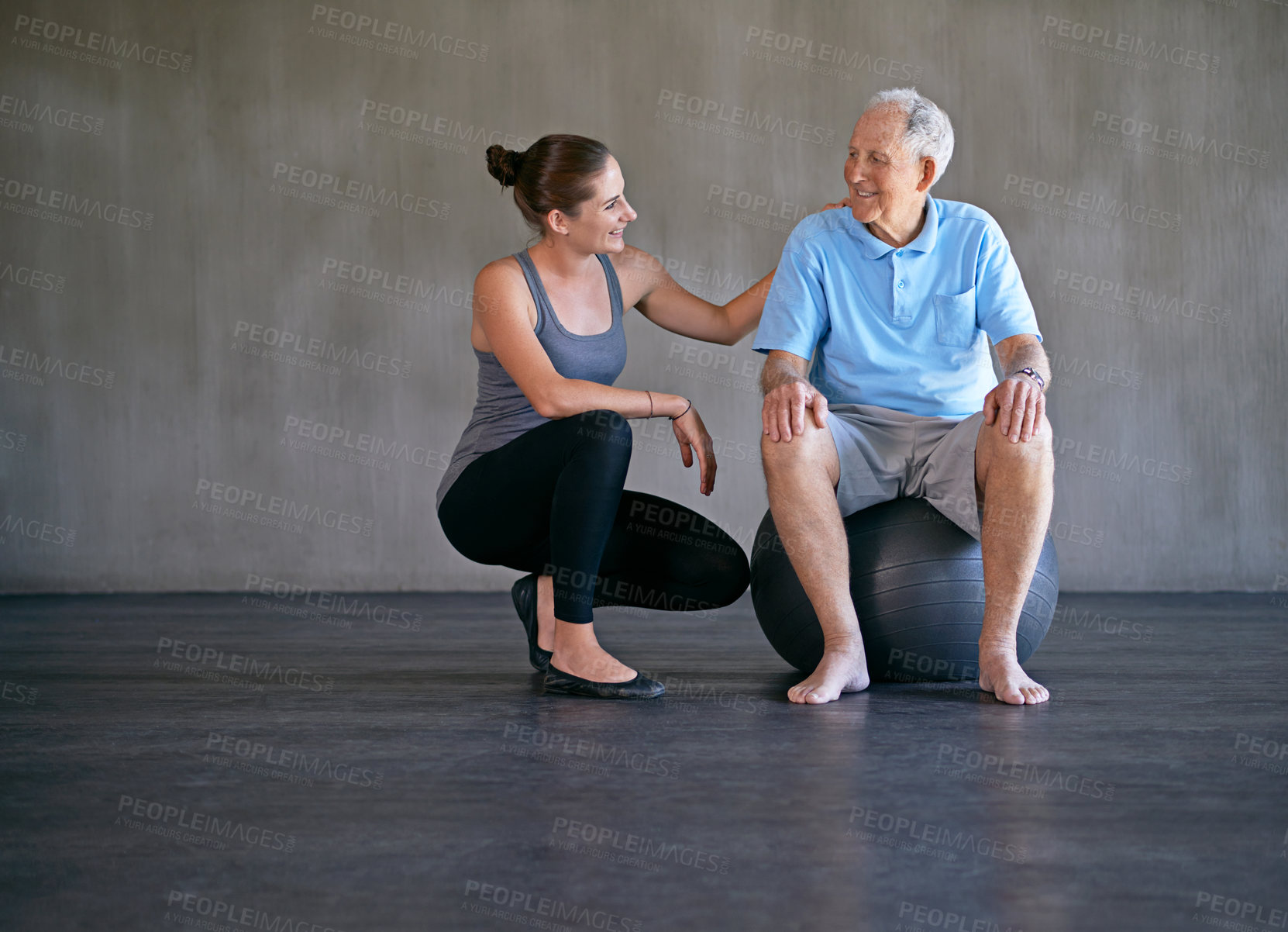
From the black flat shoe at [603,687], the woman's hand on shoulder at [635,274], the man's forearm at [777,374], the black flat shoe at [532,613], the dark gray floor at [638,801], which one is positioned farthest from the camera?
the woman's hand on shoulder at [635,274]

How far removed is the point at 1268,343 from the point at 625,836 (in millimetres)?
4017

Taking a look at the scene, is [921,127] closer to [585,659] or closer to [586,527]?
[586,527]

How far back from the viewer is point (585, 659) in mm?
2080

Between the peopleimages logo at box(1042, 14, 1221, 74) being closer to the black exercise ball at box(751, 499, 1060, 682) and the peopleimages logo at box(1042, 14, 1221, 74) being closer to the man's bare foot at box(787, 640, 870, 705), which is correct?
the black exercise ball at box(751, 499, 1060, 682)

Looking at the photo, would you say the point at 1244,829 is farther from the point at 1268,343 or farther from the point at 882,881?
the point at 1268,343

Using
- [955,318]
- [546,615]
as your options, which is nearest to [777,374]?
[955,318]

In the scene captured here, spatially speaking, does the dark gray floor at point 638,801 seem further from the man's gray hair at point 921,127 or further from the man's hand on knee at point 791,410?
the man's gray hair at point 921,127

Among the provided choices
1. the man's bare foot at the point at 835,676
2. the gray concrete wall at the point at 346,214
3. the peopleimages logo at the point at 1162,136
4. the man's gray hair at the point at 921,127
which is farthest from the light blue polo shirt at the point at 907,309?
the peopleimages logo at the point at 1162,136

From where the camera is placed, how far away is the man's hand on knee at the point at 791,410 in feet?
6.66

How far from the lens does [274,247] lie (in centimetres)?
438

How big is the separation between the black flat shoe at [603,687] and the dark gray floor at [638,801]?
58mm

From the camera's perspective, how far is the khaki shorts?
82.6 inches

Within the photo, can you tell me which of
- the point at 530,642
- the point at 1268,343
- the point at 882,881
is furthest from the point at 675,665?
the point at 1268,343

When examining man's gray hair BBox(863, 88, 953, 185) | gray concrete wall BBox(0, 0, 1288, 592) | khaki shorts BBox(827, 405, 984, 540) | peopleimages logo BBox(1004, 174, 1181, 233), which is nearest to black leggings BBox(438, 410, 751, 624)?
khaki shorts BBox(827, 405, 984, 540)
